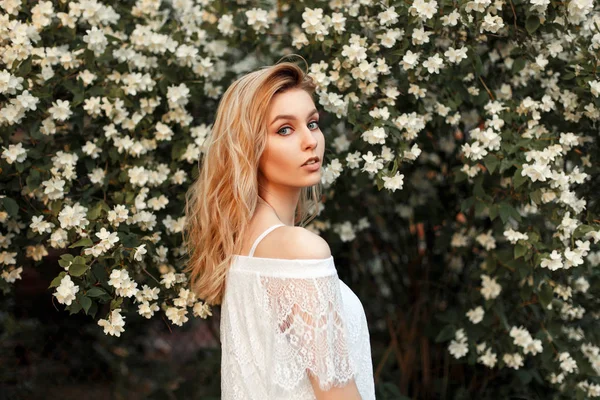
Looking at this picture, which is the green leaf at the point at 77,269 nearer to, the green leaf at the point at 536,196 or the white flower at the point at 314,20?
the white flower at the point at 314,20

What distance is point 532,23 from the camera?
279 centimetres

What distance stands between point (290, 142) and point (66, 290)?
0.87m

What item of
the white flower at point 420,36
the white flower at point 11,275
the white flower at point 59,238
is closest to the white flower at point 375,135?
the white flower at point 420,36

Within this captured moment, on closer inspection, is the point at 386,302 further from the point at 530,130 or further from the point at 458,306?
the point at 530,130

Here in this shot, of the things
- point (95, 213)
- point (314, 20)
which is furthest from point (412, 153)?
point (95, 213)

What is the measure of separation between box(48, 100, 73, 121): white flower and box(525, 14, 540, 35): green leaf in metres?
1.77

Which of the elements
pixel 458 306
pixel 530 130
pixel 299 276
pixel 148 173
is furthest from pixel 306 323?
pixel 458 306

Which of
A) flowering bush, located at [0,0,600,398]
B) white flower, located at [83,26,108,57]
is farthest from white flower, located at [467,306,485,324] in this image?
white flower, located at [83,26,108,57]

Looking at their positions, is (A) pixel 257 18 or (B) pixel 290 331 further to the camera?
(A) pixel 257 18

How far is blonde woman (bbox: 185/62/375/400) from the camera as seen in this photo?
1.96 metres

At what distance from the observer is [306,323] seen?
6.39 ft

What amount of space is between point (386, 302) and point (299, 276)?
2376mm

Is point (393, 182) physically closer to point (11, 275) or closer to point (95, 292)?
point (95, 292)

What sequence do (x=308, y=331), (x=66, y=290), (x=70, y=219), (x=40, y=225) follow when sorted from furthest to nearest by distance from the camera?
(x=40, y=225) → (x=70, y=219) → (x=66, y=290) → (x=308, y=331)
